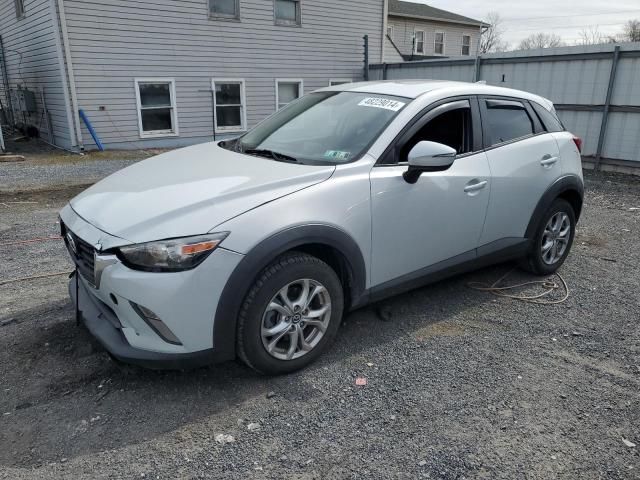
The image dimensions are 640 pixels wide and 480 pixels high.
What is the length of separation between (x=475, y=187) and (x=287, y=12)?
40.6 feet

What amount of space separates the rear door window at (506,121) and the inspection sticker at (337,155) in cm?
134

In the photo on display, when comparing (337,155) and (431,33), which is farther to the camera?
(431,33)

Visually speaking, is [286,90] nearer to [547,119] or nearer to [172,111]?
[172,111]

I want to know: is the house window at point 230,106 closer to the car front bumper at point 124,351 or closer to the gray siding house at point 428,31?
the car front bumper at point 124,351

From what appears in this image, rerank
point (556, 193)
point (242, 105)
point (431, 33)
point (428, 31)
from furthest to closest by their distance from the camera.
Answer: point (431, 33), point (428, 31), point (242, 105), point (556, 193)

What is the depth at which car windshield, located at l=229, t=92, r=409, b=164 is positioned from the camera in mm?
3388

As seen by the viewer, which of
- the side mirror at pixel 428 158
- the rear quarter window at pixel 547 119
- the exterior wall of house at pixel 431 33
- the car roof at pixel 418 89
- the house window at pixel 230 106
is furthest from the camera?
the exterior wall of house at pixel 431 33

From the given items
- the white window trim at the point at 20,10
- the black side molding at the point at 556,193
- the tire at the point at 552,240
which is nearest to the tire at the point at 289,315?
the black side molding at the point at 556,193

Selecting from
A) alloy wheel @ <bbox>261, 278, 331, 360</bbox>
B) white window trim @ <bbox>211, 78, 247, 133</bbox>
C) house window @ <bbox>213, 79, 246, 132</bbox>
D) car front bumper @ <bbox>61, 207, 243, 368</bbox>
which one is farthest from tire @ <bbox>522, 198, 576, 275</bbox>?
house window @ <bbox>213, 79, 246, 132</bbox>

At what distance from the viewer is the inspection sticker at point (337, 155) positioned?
129 inches

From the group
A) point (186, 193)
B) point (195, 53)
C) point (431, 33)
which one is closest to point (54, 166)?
point (195, 53)

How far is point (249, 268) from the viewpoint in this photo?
8.80ft

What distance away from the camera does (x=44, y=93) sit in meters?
12.7

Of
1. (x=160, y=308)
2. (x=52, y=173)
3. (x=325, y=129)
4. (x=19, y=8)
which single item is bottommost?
(x=52, y=173)
